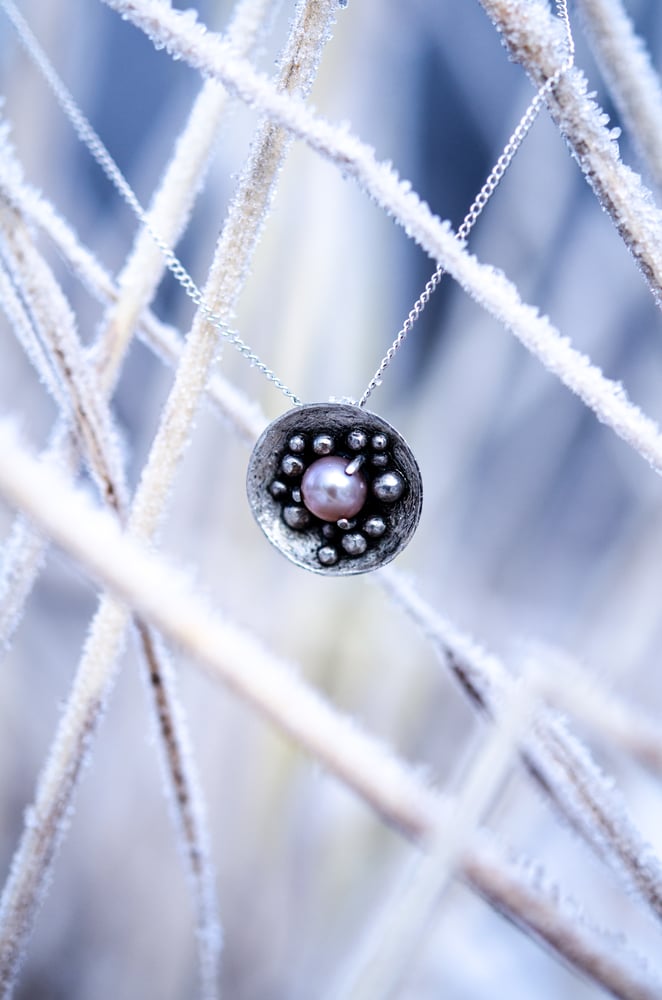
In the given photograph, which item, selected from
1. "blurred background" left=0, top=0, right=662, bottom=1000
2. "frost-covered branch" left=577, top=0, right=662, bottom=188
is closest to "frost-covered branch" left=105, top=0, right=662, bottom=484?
"frost-covered branch" left=577, top=0, right=662, bottom=188

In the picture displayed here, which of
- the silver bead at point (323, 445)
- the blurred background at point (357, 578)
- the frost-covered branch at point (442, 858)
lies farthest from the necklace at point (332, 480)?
the blurred background at point (357, 578)

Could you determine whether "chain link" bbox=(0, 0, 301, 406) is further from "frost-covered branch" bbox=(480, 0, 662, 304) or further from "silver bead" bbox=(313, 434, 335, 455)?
"frost-covered branch" bbox=(480, 0, 662, 304)

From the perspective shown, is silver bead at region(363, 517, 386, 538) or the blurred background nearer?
silver bead at region(363, 517, 386, 538)

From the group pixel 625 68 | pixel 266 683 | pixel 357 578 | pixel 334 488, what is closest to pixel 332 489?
pixel 334 488

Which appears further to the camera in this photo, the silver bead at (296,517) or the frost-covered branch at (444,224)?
the silver bead at (296,517)

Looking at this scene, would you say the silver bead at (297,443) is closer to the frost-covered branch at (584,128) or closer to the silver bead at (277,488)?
the silver bead at (277,488)

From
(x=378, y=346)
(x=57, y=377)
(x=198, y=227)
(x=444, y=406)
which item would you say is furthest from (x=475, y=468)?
(x=57, y=377)

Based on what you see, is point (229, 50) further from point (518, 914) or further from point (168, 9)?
point (518, 914)

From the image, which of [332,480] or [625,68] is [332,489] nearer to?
[332,480]
